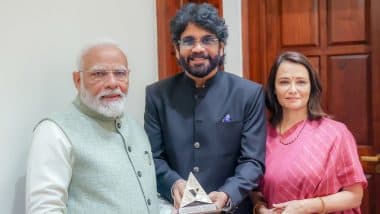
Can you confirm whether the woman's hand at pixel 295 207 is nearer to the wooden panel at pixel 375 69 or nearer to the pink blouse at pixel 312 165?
the pink blouse at pixel 312 165

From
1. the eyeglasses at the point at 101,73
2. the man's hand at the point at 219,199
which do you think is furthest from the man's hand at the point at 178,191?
the eyeglasses at the point at 101,73

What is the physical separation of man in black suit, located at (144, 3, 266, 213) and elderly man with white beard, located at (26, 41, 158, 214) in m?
0.12

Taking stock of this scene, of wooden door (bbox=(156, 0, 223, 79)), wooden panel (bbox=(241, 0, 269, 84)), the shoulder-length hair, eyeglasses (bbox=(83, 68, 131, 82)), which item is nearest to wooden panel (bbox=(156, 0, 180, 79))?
wooden door (bbox=(156, 0, 223, 79))

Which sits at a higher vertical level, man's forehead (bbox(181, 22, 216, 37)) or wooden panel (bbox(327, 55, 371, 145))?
man's forehead (bbox(181, 22, 216, 37))

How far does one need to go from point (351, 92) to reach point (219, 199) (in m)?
1.22

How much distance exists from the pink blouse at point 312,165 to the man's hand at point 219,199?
219 mm

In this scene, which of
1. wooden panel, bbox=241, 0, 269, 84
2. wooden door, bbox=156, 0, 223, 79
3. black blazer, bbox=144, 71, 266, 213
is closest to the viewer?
black blazer, bbox=144, 71, 266, 213

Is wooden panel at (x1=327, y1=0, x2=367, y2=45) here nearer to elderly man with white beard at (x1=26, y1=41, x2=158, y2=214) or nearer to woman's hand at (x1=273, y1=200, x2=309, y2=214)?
woman's hand at (x1=273, y1=200, x2=309, y2=214)

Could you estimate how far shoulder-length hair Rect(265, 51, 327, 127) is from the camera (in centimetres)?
173

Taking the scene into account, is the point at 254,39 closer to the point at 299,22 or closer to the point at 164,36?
the point at 299,22

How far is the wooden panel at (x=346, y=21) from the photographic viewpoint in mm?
2383

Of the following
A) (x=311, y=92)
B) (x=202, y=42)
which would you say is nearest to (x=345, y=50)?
(x=311, y=92)

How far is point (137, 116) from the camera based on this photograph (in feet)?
7.18

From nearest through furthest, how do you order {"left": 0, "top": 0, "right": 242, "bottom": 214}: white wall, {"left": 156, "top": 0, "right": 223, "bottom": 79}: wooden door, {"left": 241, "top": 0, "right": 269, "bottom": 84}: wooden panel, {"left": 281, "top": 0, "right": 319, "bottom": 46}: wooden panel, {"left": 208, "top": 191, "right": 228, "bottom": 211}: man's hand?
{"left": 0, "top": 0, "right": 242, "bottom": 214}: white wall
{"left": 208, "top": 191, "right": 228, "bottom": 211}: man's hand
{"left": 156, "top": 0, "right": 223, "bottom": 79}: wooden door
{"left": 281, "top": 0, "right": 319, "bottom": 46}: wooden panel
{"left": 241, "top": 0, "right": 269, "bottom": 84}: wooden panel
